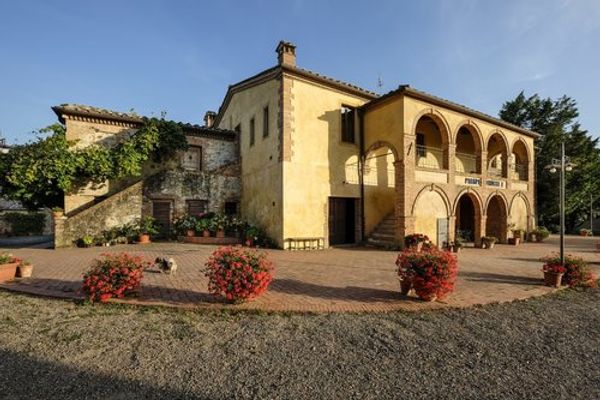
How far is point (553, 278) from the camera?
7082mm

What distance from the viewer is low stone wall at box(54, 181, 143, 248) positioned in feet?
41.5

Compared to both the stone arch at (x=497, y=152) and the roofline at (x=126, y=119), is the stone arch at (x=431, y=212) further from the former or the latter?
the roofline at (x=126, y=119)

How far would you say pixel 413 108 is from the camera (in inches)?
501

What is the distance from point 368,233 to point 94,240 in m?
13.0

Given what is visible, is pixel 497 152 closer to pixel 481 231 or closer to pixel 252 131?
pixel 481 231

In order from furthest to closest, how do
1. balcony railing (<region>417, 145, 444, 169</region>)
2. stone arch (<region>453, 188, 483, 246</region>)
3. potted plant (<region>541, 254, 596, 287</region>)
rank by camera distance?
balcony railing (<region>417, 145, 444, 169</region>) → stone arch (<region>453, 188, 483, 246</region>) → potted plant (<region>541, 254, 596, 287</region>)

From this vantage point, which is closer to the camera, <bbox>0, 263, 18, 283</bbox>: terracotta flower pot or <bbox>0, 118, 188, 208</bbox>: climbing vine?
<bbox>0, 263, 18, 283</bbox>: terracotta flower pot

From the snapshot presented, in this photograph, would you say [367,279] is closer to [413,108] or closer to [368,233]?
[368,233]

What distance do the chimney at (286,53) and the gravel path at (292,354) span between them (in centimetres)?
1206

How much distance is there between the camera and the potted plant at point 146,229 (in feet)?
45.6

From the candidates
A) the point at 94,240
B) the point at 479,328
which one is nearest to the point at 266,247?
the point at 94,240

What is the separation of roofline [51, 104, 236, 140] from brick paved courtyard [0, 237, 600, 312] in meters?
7.03

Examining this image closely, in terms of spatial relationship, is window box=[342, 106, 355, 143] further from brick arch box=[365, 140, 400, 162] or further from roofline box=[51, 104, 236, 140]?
roofline box=[51, 104, 236, 140]

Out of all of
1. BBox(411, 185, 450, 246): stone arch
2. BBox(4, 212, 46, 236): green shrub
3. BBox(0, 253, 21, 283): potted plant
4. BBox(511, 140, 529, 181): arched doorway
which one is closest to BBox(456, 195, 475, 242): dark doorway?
BBox(511, 140, 529, 181): arched doorway
